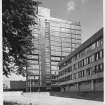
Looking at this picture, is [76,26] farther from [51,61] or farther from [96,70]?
[96,70]

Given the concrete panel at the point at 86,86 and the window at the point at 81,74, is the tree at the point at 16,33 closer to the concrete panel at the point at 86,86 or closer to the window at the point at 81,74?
the concrete panel at the point at 86,86

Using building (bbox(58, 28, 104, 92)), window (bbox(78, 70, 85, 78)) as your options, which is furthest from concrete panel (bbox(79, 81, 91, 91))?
window (bbox(78, 70, 85, 78))

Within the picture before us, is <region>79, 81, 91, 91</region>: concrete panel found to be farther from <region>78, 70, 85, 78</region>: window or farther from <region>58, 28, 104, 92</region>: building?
<region>78, 70, 85, 78</region>: window

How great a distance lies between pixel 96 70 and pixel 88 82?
140 centimetres

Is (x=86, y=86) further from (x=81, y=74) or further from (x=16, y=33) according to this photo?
(x=16, y=33)

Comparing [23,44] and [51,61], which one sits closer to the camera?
[51,61]

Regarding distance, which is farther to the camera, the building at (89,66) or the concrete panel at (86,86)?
the concrete panel at (86,86)

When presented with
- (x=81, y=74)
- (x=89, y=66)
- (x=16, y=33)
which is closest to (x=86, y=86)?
(x=81, y=74)

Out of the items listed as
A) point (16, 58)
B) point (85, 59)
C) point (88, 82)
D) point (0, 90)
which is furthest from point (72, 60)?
point (0, 90)

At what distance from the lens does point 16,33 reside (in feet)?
11.0

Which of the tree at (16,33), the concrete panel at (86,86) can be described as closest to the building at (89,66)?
the concrete panel at (86,86)

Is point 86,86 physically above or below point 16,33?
below

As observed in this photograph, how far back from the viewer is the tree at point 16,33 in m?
2.90

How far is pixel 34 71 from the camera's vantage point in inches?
125
